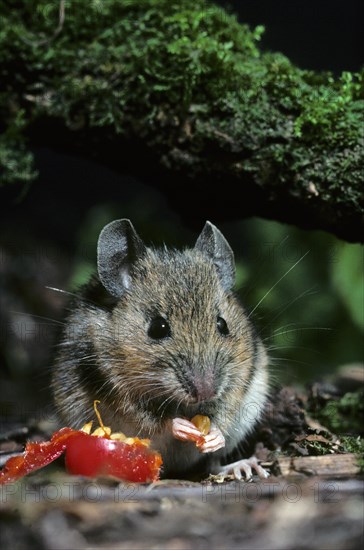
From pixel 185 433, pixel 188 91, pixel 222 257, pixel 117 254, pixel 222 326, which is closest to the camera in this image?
pixel 185 433

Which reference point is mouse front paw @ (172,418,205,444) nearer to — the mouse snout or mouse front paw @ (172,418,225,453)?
mouse front paw @ (172,418,225,453)

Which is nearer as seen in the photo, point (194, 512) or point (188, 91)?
point (194, 512)

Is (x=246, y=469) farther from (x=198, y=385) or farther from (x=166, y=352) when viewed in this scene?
(x=166, y=352)

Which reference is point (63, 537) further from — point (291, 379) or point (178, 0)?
point (291, 379)

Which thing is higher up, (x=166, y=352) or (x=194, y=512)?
(x=166, y=352)

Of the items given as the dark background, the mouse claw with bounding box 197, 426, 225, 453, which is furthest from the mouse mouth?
the dark background

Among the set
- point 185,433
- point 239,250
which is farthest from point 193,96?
point 239,250
